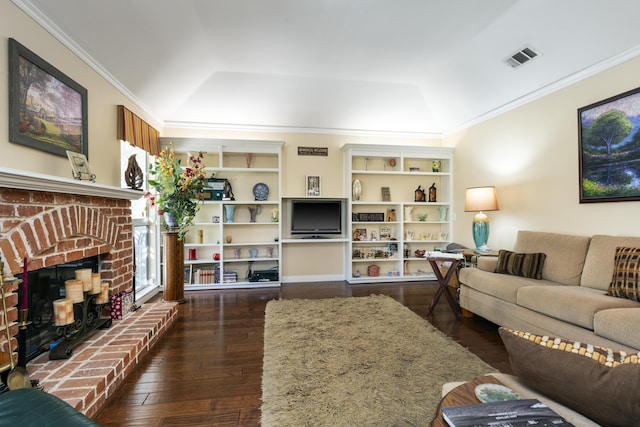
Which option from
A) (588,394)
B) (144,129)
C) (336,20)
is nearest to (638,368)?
(588,394)

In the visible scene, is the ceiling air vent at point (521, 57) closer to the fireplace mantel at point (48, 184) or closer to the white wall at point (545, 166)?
the white wall at point (545, 166)

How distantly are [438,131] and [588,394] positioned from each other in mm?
5306

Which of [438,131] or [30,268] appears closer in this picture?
[30,268]

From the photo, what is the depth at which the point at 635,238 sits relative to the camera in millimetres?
2492

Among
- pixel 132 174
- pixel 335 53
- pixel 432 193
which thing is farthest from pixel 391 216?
pixel 132 174

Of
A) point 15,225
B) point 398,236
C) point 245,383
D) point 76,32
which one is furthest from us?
point 398,236

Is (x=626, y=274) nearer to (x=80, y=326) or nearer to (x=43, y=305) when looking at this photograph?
(x=80, y=326)

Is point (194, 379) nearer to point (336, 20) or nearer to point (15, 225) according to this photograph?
point (15, 225)

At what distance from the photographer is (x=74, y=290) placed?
2.15 meters

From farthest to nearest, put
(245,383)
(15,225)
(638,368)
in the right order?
(245,383)
(15,225)
(638,368)

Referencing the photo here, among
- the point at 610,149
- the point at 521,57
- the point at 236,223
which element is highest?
the point at 521,57

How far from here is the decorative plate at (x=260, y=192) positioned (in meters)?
4.96

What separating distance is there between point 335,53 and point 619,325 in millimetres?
3709

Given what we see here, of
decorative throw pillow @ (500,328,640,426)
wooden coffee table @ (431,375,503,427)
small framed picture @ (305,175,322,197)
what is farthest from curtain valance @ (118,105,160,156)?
decorative throw pillow @ (500,328,640,426)
